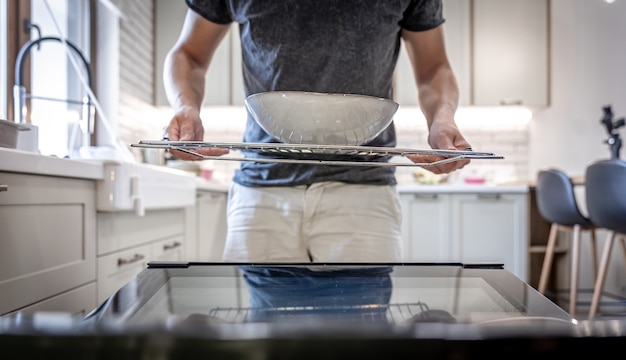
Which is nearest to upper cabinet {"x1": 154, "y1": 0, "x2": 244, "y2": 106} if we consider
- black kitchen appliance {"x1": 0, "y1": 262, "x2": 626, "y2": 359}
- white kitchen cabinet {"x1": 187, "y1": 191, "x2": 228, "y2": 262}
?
white kitchen cabinet {"x1": 187, "y1": 191, "x2": 228, "y2": 262}

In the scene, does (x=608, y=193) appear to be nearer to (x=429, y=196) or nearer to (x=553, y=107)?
(x=429, y=196)

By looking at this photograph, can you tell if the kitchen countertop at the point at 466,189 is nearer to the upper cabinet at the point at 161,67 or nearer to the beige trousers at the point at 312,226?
the upper cabinet at the point at 161,67

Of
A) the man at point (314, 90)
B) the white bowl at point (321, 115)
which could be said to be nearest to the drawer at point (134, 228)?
the man at point (314, 90)

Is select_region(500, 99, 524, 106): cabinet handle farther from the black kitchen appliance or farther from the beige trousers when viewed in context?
the black kitchen appliance

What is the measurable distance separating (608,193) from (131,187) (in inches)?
75.5

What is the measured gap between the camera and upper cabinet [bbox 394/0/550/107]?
12.7ft

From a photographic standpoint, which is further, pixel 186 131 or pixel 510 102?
pixel 510 102

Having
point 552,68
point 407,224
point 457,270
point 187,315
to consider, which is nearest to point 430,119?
point 457,270

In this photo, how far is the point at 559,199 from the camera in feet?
9.78

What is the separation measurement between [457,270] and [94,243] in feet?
3.14

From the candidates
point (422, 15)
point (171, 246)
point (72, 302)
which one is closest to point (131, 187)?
point (72, 302)

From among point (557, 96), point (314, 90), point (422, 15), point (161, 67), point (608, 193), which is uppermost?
point (161, 67)

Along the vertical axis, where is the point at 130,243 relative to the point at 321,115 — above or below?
below

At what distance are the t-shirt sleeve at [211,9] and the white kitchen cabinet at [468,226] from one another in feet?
8.37
